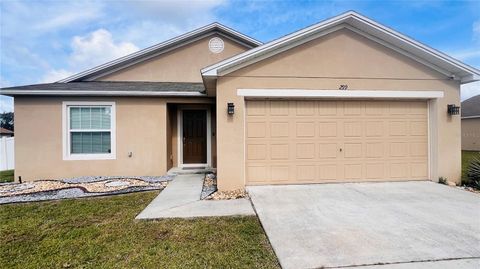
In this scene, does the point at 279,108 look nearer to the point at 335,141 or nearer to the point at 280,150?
the point at 280,150

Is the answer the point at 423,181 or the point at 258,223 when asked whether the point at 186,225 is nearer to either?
the point at 258,223

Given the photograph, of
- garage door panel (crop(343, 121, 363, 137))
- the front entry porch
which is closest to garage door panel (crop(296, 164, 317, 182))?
garage door panel (crop(343, 121, 363, 137))

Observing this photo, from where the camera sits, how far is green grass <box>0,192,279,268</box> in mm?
3258

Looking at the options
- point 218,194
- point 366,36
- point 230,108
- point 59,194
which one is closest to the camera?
point 218,194

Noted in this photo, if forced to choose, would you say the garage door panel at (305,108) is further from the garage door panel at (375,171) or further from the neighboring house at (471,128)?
the neighboring house at (471,128)

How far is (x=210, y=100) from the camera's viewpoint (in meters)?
9.47

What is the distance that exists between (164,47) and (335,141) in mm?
8777

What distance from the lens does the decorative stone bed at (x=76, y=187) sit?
6.61 m

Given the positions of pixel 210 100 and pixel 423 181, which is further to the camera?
pixel 210 100

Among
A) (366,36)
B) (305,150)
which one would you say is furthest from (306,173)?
(366,36)

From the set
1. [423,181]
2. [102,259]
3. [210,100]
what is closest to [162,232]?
[102,259]

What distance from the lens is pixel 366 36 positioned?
7168 millimetres

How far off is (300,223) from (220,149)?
303 centimetres

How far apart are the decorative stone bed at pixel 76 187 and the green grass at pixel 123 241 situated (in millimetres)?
1240
